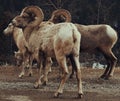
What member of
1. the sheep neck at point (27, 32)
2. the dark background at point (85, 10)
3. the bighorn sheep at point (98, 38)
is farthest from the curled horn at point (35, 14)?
the dark background at point (85, 10)

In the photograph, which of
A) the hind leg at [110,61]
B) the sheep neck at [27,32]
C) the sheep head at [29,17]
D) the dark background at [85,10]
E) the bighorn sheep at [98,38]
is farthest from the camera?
the dark background at [85,10]

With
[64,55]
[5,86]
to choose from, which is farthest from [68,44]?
[5,86]

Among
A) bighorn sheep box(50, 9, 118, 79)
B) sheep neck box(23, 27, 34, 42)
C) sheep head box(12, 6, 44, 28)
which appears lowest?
bighorn sheep box(50, 9, 118, 79)

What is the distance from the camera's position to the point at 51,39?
14578 mm

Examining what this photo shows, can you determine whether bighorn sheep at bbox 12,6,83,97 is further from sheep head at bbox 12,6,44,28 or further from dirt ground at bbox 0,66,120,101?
dirt ground at bbox 0,66,120,101

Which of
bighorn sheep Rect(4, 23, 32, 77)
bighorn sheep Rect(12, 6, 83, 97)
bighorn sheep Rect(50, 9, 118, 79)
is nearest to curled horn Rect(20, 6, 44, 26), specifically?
bighorn sheep Rect(12, 6, 83, 97)

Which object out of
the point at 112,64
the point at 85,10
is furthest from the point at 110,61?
the point at 85,10

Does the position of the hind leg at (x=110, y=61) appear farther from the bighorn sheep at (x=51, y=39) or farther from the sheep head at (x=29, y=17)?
the sheep head at (x=29, y=17)

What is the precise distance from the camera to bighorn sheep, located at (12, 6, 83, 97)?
13.7 metres

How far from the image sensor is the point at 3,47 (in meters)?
29.7

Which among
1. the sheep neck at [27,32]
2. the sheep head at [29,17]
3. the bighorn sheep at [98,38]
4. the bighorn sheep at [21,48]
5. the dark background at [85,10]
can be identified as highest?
the sheep head at [29,17]

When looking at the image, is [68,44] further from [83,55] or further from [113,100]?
[83,55]

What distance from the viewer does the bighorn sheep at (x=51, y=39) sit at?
45.0 feet

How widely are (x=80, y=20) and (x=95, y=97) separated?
61.4 feet
